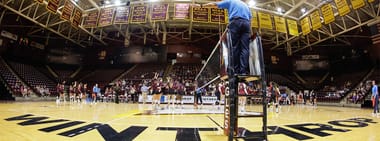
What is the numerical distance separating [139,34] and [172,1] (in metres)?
9.64

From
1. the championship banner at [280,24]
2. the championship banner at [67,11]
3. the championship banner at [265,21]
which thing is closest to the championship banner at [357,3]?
the championship banner at [280,24]

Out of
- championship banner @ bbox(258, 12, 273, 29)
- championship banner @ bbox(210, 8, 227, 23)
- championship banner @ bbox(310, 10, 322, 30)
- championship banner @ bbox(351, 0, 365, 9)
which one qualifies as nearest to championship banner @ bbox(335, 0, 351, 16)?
championship banner @ bbox(351, 0, 365, 9)

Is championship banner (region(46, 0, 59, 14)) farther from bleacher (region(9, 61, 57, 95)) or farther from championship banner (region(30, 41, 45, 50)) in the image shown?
championship banner (region(30, 41, 45, 50))

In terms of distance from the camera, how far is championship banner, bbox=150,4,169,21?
55.3ft

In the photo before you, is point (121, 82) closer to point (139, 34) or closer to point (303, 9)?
point (139, 34)

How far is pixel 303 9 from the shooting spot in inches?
766

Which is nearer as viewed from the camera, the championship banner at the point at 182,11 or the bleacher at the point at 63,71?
the championship banner at the point at 182,11

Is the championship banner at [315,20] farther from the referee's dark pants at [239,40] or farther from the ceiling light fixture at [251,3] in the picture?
the referee's dark pants at [239,40]

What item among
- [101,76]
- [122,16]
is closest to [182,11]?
[122,16]

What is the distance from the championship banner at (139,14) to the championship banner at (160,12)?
2.00ft

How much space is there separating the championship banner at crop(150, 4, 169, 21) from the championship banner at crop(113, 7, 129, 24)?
215 cm

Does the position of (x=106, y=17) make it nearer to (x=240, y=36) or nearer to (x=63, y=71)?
(x=63, y=71)

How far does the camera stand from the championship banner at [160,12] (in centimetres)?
1686

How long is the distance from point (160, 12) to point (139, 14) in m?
1.77
